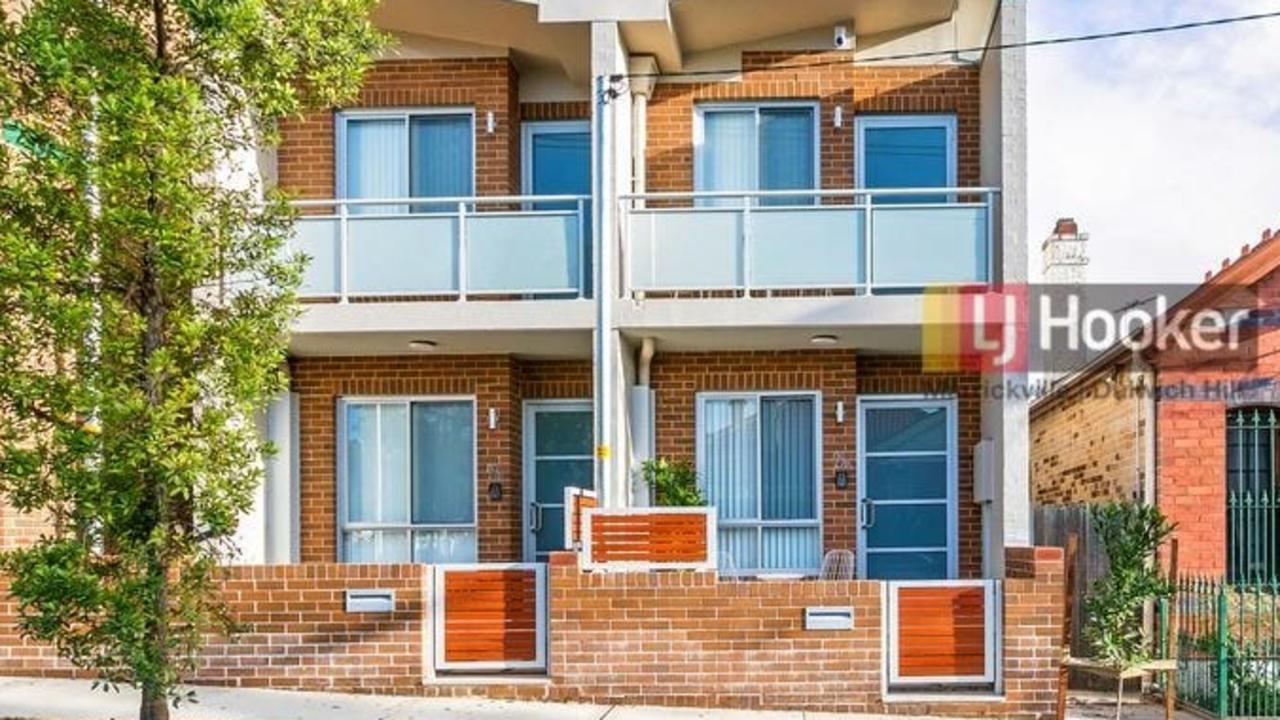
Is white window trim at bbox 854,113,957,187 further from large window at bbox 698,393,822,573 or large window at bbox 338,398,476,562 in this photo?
large window at bbox 338,398,476,562

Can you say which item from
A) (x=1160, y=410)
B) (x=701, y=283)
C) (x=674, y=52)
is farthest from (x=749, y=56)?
(x=1160, y=410)

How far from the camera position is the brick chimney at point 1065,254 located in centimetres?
2254

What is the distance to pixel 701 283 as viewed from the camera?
12383 millimetres

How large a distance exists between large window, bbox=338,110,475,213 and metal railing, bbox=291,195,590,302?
54.9 inches

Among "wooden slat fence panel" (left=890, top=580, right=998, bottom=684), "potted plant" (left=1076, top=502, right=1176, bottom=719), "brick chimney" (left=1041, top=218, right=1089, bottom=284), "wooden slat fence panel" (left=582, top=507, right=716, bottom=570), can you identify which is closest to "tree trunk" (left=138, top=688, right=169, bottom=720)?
"wooden slat fence panel" (left=582, top=507, right=716, bottom=570)

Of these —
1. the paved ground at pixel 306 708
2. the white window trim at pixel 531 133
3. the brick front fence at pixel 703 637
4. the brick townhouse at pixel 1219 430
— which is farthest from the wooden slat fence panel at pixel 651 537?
the brick townhouse at pixel 1219 430

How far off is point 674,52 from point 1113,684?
307 inches

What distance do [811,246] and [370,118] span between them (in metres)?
5.10

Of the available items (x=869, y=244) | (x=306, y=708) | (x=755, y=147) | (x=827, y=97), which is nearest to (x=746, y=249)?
(x=869, y=244)

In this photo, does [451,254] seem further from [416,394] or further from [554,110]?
[554,110]

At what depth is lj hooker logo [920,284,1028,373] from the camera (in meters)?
12.2

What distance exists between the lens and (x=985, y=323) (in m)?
12.4

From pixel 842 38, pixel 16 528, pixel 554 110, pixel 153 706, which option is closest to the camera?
pixel 153 706

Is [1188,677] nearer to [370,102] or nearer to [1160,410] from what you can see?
[1160,410]
